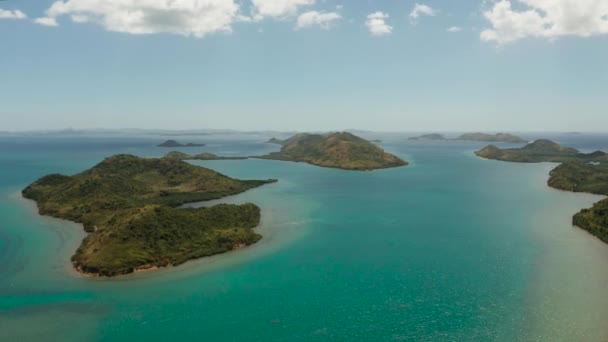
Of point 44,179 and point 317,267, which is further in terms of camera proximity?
point 44,179

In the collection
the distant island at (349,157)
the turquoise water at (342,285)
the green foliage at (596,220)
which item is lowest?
the turquoise water at (342,285)

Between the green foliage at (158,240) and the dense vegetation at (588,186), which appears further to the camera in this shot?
the dense vegetation at (588,186)

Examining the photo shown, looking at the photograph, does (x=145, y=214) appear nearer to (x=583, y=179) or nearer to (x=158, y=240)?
(x=158, y=240)

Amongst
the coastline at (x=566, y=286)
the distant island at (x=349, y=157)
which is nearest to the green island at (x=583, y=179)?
the coastline at (x=566, y=286)

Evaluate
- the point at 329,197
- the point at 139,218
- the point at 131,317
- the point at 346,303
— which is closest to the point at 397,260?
the point at 346,303

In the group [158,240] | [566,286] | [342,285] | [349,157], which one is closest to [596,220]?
[566,286]

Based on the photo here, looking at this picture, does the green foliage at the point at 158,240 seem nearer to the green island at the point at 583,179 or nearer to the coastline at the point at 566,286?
the coastline at the point at 566,286

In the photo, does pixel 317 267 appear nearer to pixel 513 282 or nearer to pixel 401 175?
pixel 513 282
